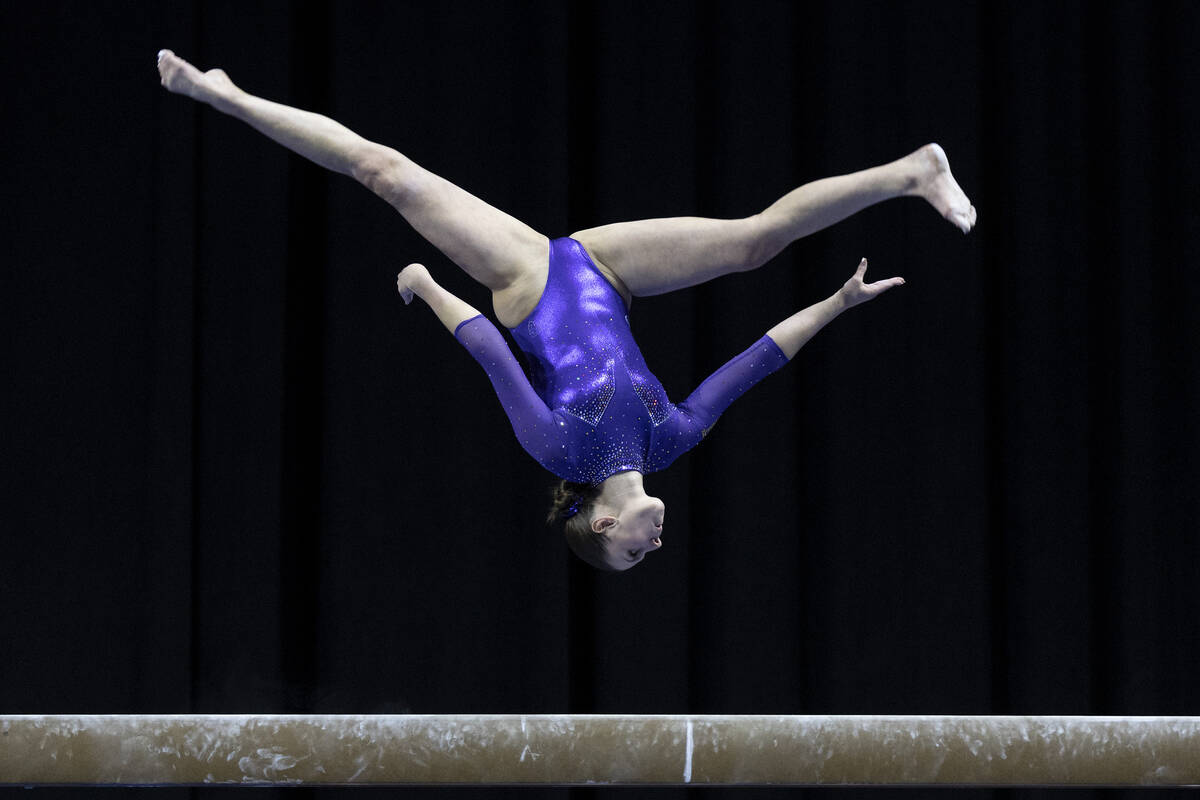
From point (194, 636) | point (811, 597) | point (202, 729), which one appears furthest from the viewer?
point (811, 597)

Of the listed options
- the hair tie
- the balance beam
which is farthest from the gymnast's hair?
the balance beam

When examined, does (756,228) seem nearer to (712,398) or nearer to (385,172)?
(712,398)

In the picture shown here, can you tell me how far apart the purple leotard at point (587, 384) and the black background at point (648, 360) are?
4.14ft

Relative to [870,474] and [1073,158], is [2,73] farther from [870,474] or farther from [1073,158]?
[1073,158]

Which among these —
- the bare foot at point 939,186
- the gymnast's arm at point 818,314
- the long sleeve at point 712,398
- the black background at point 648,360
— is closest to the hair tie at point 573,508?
the long sleeve at point 712,398

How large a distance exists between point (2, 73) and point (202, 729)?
107 inches

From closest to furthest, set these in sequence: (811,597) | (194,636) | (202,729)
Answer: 1. (202,729)
2. (194,636)
3. (811,597)

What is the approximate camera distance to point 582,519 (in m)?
3.05

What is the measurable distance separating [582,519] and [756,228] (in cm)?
79

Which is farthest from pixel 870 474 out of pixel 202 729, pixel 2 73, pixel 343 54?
pixel 2 73

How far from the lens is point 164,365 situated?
4250mm

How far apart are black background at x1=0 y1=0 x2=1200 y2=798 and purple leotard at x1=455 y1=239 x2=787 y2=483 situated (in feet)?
4.14

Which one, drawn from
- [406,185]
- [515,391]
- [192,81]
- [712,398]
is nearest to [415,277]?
[406,185]

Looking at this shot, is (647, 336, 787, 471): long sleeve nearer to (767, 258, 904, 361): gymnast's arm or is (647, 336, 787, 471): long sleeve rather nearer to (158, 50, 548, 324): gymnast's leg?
(767, 258, 904, 361): gymnast's arm
